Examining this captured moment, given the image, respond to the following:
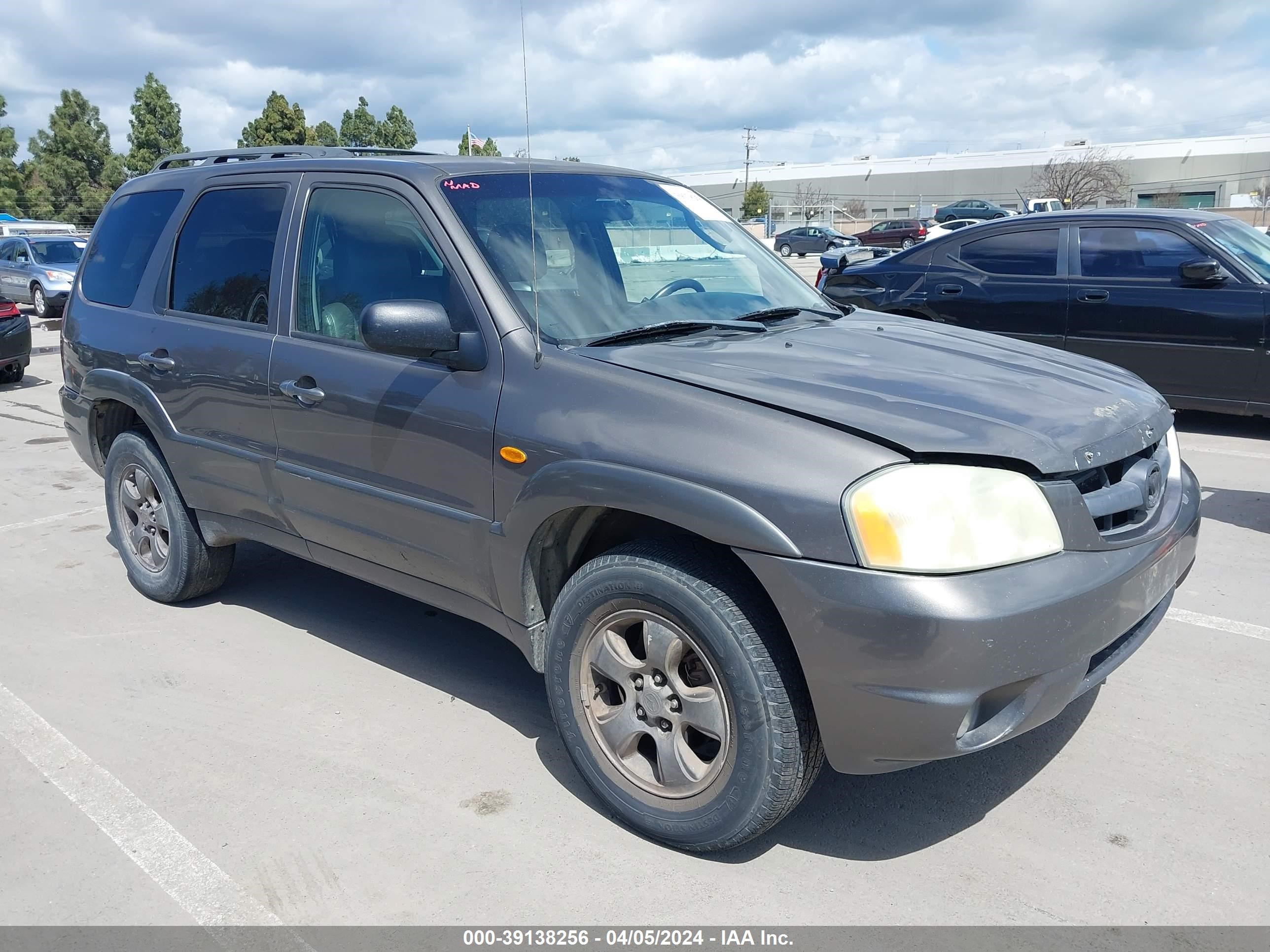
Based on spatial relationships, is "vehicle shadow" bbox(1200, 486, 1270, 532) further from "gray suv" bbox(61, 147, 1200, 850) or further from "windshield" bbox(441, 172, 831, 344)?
"windshield" bbox(441, 172, 831, 344)

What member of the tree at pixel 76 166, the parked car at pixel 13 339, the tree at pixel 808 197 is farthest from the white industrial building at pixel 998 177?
the parked car at pixel 13 339

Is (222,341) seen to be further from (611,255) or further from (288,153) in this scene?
(611,255)

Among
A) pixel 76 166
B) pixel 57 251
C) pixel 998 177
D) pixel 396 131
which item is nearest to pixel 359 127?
pixel 396 131

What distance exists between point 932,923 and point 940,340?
1.90m

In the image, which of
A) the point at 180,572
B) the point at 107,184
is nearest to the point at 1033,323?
the point at 180,572

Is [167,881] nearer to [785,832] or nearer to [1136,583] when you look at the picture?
[785,832]

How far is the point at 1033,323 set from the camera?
809cm

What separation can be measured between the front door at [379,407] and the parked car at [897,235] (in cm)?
3980

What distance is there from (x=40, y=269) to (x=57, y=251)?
0.96 m

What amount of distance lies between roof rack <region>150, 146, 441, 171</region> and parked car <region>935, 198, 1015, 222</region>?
3912 cm

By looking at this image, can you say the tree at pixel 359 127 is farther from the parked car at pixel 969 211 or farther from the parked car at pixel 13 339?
the parked car at pixel 13 339

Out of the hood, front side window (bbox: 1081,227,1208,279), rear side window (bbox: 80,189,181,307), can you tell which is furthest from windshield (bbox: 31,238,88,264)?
the hood

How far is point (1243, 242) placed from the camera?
7645 mm

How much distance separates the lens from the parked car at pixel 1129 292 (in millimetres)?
7340
